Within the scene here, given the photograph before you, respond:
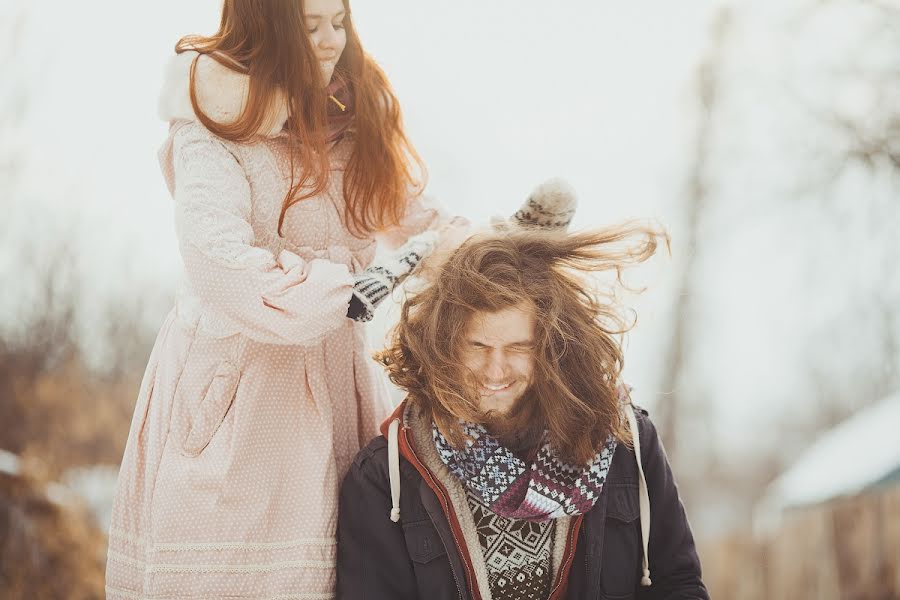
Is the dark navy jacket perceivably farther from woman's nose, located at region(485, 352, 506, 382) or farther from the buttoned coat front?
woman's nose, located at region(485, 352, 506, 382)

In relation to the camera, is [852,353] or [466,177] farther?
[466,177]

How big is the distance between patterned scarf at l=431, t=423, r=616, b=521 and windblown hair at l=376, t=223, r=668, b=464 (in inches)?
1.0

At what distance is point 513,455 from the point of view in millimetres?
1938

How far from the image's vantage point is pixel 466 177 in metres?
5.95

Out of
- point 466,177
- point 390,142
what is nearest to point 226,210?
point 390,142

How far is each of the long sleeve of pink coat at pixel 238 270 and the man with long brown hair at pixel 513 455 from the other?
317 millimetres

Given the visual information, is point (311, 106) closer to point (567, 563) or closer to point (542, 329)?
point (542, 329)

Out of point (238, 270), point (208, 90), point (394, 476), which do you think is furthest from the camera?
point (394, 476)

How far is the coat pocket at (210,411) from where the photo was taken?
184 cm

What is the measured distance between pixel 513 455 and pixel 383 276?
1.61 ft

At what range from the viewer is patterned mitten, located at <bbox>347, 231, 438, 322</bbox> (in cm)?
175

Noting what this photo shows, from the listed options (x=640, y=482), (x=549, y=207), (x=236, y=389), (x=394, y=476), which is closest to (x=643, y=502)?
(x=640, y=482)

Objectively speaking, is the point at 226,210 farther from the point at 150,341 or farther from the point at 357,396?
the point at 150,341

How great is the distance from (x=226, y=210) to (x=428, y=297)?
49 centimetres
